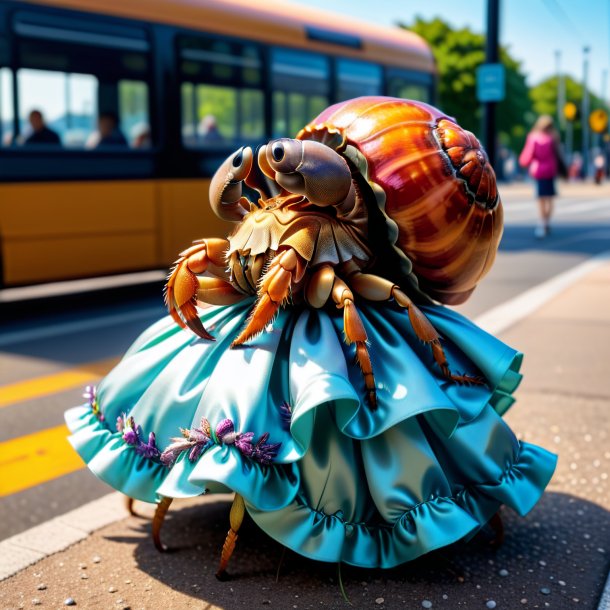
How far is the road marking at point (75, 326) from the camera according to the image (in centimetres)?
695

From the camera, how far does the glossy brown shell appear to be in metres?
2.61

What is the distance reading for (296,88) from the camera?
422 inches

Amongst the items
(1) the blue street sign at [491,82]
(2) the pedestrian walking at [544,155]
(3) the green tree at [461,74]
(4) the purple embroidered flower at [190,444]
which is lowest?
(4) the purple embroidered flower at [190,444]

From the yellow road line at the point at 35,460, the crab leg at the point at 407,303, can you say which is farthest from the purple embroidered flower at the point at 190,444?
the yellow road line at the point at 35,460

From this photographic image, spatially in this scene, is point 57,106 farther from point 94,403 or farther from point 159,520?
point 159,520

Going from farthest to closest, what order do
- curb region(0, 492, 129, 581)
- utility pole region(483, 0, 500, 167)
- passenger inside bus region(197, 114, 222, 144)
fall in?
utility pole region(483, 0, 500, 167) → passenger inside bus region(197, 114, 222, 144) → curb region(0, 492, 129, 581)

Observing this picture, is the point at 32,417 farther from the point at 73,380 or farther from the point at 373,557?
the point at 373,557

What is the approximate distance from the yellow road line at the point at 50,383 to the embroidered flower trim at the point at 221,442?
2940 mm

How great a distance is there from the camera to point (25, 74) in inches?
315

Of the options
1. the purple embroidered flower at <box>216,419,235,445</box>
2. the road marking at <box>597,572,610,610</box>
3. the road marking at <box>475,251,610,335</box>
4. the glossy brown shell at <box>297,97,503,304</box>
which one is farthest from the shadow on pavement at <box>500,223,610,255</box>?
the purple embroidered flower at <box>216,419,235,445</box>

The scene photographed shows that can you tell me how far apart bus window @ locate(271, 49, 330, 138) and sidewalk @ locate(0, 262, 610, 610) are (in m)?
7.84

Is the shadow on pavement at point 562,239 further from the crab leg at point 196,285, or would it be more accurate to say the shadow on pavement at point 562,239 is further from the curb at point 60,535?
the crab leg at point 196,285

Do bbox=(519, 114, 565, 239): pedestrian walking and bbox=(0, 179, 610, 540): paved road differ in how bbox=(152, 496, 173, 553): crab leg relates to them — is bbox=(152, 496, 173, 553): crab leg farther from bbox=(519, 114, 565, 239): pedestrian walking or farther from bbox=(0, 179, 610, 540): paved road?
bbox=(519, 114, 565, 239): pedestrian walking

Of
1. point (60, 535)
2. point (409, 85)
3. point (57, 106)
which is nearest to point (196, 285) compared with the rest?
point (60, 535)
